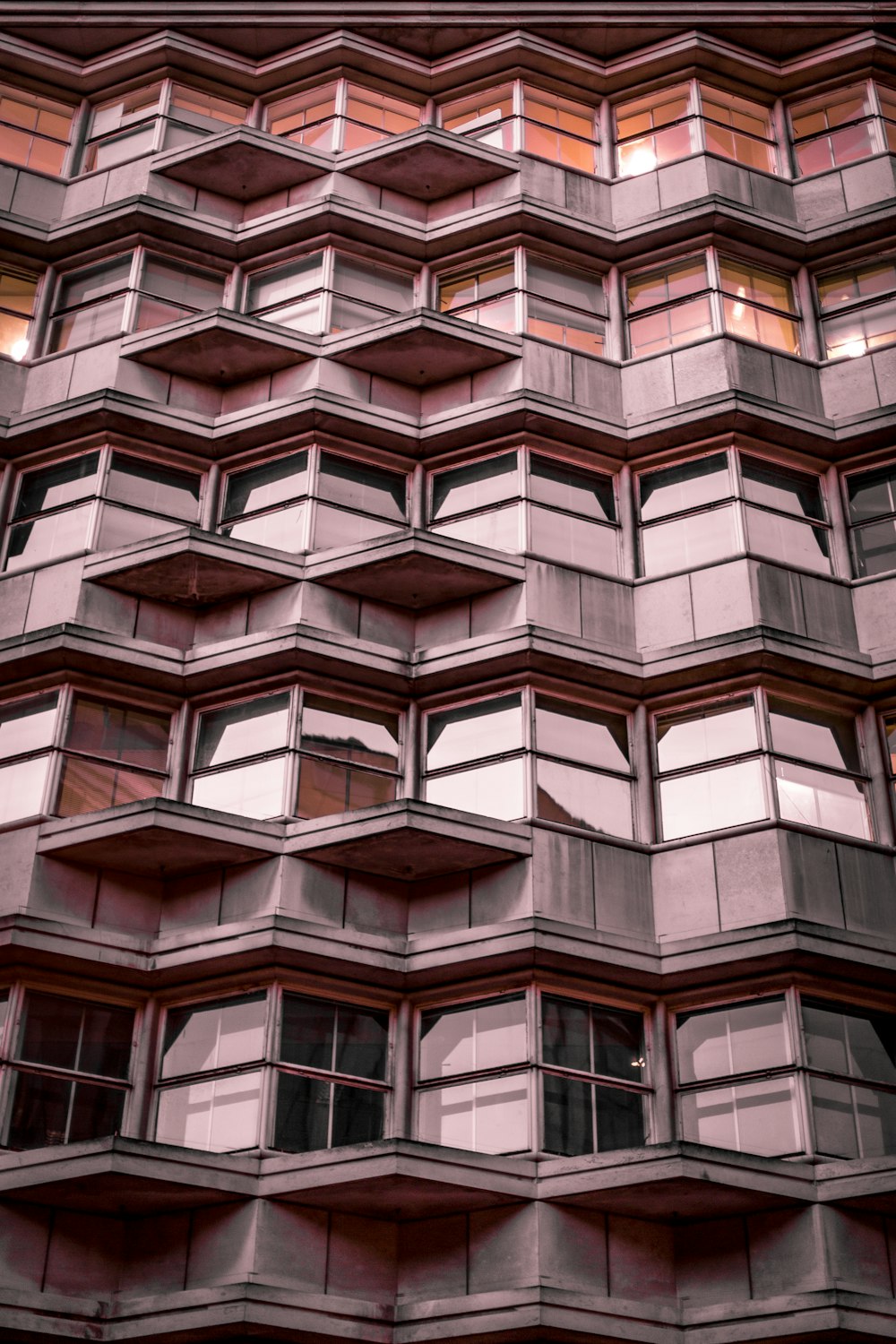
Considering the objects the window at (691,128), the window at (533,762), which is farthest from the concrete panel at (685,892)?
the window at (691,128)

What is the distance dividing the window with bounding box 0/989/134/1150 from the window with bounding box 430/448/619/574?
8.56 m

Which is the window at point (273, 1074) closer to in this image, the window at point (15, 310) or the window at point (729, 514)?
the window at point (729, 514)

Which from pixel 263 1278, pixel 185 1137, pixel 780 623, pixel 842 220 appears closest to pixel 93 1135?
pixel 185 1137

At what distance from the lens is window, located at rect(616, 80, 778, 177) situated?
27.7 metres

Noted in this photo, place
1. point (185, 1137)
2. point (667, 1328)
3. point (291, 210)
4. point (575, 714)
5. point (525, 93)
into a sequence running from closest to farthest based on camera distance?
1. point (667, 1328)
2. point (185, 1137)
3. point (575, 714)
4. point (291, 210)
5. point (525, 93)

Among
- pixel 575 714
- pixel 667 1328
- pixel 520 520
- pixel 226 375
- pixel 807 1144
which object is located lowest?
pixel 667 1328

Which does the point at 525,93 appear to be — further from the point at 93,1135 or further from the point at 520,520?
the point at 93,1135

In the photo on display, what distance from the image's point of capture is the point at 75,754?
70.7 ft

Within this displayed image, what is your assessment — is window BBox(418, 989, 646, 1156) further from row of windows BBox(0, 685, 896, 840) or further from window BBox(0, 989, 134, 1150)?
window BBox(0, 989, 134, 1150)

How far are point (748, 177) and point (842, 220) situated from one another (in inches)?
74.3

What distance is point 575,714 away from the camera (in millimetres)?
21984

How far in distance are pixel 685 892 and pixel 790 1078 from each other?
270 cm

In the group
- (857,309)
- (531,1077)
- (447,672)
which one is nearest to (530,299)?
(857,309)

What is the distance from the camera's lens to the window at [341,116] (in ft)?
94.0
